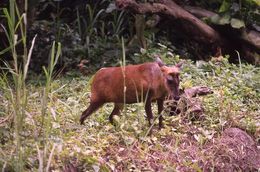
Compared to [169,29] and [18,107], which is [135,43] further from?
[18,107]

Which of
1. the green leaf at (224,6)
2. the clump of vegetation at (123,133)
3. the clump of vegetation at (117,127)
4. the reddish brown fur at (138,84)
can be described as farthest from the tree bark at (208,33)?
the reddish brown fur at (138,84)

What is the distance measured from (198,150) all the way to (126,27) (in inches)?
205

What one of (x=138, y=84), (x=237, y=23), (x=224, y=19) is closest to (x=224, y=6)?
(x=224, y=19)

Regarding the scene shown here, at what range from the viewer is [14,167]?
377cm

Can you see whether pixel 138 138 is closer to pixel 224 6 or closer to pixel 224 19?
pixel 224 19

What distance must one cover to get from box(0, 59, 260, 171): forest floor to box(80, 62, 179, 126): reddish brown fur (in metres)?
0.20

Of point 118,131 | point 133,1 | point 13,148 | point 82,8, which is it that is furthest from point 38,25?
point 13,148

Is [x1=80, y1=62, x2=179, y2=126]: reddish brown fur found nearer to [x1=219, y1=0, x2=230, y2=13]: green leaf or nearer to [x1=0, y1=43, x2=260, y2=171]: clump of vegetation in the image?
[x1=0, y1=43, x2=260, y2=171]: clump of vegetation

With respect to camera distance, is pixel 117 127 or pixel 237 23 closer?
pixel 117 127

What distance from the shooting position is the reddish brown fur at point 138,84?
4.71m

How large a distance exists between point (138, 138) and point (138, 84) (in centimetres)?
45

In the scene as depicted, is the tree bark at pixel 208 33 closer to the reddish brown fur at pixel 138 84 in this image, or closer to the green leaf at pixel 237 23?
the green leaf at pixel 237 23

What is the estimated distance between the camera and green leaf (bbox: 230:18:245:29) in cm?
828

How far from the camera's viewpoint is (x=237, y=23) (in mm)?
8320
